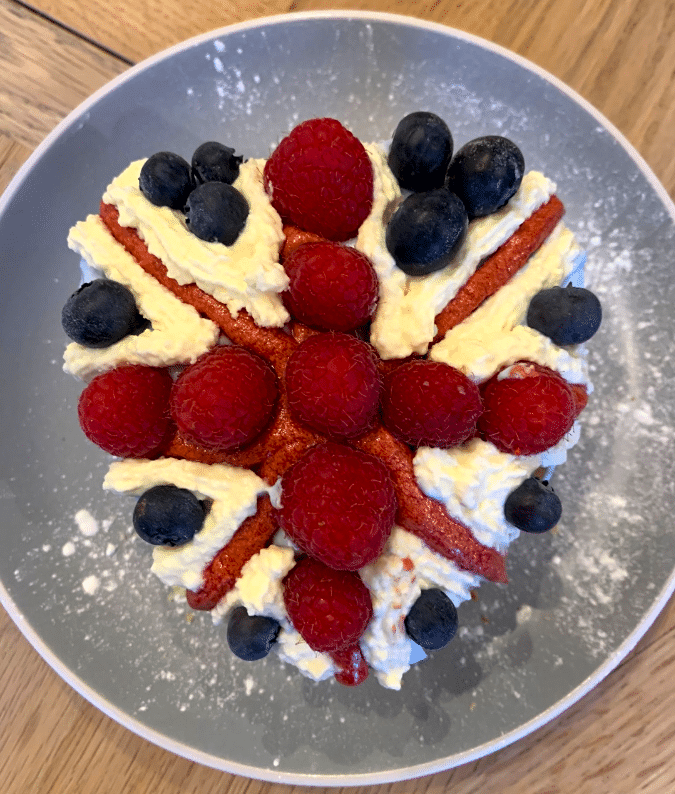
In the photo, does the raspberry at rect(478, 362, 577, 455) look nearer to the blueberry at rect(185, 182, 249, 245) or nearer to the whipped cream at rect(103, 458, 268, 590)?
the whipped cream at rect(103, 458, 268, 590)

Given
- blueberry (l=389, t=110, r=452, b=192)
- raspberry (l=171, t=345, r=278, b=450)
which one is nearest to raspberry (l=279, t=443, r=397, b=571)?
raspberry (l=171, t=345, r=278, b=450)

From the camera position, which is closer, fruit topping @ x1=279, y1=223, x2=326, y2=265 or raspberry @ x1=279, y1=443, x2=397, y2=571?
raspberry @ x1=279, y1=443, x2=397, y2=571

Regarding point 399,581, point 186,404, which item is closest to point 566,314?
point 399,581

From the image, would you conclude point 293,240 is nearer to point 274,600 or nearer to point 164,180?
point 164,180

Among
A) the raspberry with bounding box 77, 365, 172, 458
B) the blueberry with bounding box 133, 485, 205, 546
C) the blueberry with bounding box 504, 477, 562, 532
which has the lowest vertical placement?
the blueberry with bounding box 133, 485, 205, 546

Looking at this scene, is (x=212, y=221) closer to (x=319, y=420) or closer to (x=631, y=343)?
(x=319, y=420)

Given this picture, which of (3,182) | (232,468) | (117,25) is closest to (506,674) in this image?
(232,468)
